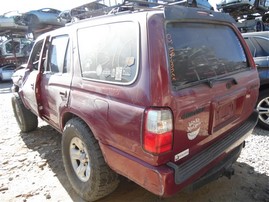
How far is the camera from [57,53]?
3244mm

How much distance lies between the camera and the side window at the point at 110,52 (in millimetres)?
2010

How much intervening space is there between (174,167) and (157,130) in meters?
0.32

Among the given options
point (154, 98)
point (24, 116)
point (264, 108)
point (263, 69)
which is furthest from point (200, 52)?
point (24, 116)

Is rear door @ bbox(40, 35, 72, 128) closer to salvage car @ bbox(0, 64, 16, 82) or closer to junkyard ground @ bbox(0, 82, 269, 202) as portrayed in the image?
junkyard ground @ bbox(0, 82, 269, 202)

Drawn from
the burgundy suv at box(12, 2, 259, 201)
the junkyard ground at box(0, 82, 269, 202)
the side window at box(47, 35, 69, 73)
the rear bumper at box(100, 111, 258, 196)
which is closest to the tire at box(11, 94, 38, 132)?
the junkyard ground at box(0, 82, 269, 202)

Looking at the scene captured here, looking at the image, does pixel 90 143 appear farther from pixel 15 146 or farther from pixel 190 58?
pixel 15 146

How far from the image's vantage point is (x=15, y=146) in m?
4.43

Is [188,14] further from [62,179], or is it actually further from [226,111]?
[62,179]

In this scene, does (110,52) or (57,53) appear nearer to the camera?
(110,52)

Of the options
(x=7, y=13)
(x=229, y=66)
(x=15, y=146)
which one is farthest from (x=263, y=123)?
(x=7, y=13)

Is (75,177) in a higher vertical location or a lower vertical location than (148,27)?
lower

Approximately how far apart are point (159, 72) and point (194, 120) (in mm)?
521

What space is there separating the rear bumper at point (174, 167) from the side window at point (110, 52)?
0.66 metres

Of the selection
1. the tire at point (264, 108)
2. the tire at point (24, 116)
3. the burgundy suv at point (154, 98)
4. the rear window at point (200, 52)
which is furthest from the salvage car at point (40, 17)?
the rear window at point (200, 52)
